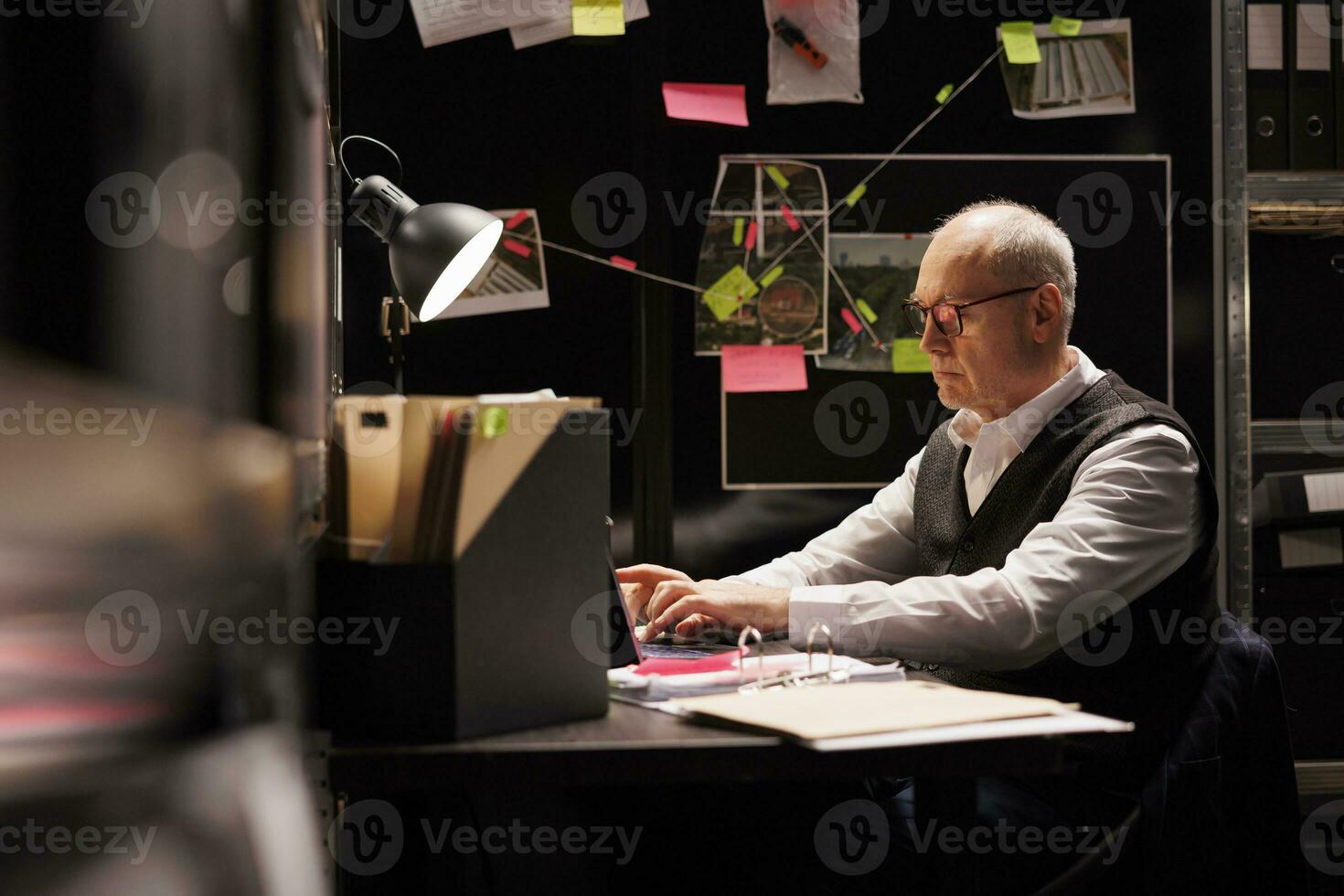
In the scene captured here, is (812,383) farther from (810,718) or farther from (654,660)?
(810,718)

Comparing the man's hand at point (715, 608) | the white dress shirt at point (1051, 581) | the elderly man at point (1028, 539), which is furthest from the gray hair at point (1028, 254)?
the man's hand at point (715, 608)

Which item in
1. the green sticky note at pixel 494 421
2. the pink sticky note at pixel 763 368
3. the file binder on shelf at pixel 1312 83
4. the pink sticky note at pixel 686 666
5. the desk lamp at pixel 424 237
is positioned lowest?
the pink sticky note at pixel 686 666

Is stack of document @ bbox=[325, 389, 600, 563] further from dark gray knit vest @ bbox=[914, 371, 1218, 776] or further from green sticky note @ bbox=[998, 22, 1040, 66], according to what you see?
green sticky note @ bbox=[998, 22, 1040, 66]

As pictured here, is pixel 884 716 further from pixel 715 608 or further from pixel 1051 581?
pixel 1051 581

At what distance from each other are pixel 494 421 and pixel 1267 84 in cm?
209

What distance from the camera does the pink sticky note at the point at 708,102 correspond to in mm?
2441

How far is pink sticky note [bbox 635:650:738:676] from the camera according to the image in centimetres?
120

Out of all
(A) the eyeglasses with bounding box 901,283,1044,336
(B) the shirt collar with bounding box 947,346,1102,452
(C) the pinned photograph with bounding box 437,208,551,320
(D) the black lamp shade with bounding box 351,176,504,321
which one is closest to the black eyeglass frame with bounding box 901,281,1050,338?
(A) the eyeglasses with bounding box 901,283,1044,336

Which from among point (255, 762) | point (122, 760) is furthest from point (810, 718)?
point (122, 760)

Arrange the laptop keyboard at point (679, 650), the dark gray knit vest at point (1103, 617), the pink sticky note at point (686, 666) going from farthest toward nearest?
the dark gray knit vest at point (1103, 617)
the laptop keyboard at point (679, 650)
the pink sticky note at point (686, 666)

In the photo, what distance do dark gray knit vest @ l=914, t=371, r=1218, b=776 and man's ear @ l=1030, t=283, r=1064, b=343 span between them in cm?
11

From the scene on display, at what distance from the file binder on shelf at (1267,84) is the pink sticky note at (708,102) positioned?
100cm

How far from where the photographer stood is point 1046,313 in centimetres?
180

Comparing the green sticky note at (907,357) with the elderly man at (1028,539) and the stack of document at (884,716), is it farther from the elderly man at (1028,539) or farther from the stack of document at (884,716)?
the stack of document at (884,716)
